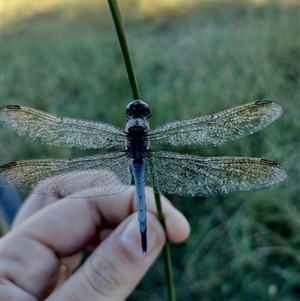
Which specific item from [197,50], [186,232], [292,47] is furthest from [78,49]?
[186,232]

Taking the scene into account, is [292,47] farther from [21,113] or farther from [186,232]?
[21,113]

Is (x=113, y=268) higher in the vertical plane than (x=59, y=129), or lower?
lower

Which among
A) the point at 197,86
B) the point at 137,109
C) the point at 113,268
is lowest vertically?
the point at 113,268

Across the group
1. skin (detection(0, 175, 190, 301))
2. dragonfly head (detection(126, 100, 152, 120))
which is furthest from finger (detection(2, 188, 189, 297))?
dragonfly head (detection(126, 100, 152, 120))

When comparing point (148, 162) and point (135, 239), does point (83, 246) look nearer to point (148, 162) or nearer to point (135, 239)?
point (135, 239)

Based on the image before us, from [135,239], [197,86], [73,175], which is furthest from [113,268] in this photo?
[197,86]

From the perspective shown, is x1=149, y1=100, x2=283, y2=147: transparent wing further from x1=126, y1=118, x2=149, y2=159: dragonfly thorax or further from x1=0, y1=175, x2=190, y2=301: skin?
x1=0, y1=175, x2=190, y2=301: skin
